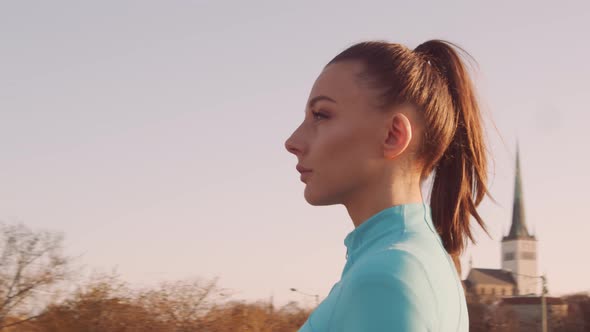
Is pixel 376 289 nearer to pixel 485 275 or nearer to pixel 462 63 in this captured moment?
pixel 462 63

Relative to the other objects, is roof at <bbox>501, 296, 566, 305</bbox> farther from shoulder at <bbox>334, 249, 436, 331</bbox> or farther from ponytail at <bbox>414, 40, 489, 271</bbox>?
shoulder at <bbox>334, 249, 436, 331</bbox>

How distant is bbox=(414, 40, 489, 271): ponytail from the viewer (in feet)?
4.21

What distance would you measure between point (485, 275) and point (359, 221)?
11287 cm

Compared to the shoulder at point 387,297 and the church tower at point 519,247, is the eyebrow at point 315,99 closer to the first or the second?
the shoulder at point 387,297

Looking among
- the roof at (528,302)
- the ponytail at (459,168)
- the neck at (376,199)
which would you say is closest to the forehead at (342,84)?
the neck at (376,199)

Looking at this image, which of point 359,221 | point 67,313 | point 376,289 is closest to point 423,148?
point 359,221

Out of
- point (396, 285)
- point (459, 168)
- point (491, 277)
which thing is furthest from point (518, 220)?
point (396, 285)

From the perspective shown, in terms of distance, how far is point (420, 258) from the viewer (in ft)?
2.78

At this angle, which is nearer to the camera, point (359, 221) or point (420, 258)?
point (420, 258)

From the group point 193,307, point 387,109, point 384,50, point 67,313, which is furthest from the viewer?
point 193,307

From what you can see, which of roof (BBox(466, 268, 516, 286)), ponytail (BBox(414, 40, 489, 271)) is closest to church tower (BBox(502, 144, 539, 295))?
roof (BBox(466, 268, 516, 286))

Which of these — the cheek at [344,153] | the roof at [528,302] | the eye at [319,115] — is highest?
the eye at [319,115]

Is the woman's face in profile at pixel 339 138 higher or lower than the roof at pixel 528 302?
higher

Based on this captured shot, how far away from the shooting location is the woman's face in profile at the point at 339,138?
1.03 m
